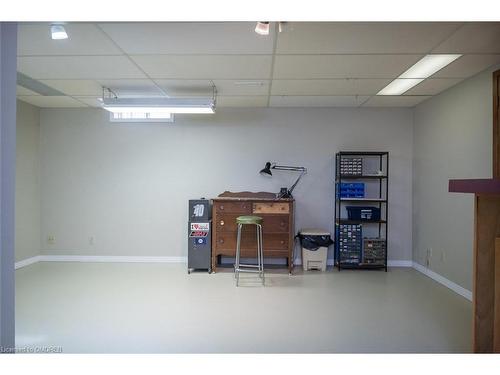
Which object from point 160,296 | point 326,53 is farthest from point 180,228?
point 326,53

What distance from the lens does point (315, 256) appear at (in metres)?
4.68

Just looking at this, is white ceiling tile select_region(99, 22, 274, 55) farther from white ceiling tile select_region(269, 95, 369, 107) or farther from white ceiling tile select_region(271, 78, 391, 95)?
white ceiling tile select_region(269, 95, 369, 107)

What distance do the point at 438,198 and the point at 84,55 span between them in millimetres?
4531

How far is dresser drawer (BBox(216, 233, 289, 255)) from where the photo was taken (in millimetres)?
4566

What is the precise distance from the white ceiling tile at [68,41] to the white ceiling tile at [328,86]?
1870 mm

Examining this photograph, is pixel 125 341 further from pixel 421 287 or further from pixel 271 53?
pixel 421 287

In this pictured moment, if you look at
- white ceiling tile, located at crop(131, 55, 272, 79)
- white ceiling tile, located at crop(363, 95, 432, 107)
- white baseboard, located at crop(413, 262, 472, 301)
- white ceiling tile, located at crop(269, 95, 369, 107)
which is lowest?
white baseboard, located at crop(413, 262, 472, 301)

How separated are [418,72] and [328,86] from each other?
996 mm

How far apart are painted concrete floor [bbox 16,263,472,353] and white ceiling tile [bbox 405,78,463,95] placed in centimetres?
252

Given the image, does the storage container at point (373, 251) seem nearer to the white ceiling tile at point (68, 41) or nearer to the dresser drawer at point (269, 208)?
the dresser drawer at point (269, 208)

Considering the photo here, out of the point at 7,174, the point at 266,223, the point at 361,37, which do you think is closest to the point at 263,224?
the point at 266,223

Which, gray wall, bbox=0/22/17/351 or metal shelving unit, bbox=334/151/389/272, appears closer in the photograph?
gray wall, bbox=0/22/17/351

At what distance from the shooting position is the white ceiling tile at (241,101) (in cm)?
451

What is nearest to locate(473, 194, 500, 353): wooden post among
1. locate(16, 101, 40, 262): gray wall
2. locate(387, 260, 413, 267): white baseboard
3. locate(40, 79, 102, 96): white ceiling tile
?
locate(387, 260, 413, 267): white baseboard
